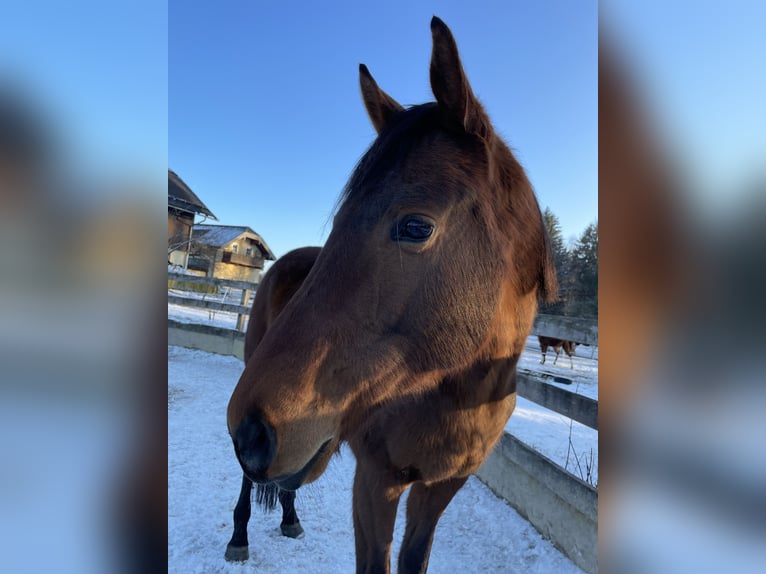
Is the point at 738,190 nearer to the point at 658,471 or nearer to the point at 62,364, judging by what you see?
the point at 658,471

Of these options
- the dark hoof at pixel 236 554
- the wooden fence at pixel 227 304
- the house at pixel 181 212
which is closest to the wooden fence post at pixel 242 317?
the wooden fence at pixel 227 304

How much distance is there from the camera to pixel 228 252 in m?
27.4

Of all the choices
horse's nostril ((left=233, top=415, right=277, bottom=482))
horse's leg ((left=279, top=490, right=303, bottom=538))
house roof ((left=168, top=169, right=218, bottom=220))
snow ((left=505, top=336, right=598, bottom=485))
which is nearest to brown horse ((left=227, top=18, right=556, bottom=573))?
horse's nostril ((left=233, top=415, right=277, bottom=482))

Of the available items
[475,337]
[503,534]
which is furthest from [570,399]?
[475,337]

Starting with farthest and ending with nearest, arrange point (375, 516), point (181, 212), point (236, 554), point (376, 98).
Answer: point (181, 212)
point (236, 554)
point (375, 516)
point (376, 98)

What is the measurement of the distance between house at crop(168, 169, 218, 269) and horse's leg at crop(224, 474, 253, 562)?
3748mm

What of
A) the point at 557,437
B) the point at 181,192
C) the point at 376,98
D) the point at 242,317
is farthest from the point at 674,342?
the point at 181,192

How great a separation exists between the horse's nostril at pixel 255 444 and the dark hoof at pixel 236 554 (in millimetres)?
2488

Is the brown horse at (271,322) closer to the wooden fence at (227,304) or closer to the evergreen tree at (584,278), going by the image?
the evergreen tree at (584,278)

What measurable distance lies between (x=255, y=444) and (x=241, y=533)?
2.59m

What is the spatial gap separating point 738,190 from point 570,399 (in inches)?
106

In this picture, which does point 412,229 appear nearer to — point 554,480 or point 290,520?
point 554,480

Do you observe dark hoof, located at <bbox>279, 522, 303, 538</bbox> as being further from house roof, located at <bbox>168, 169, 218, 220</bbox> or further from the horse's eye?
house roof, located at <bbox>168, 169, 218, 220</bbox>

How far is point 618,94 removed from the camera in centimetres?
58
